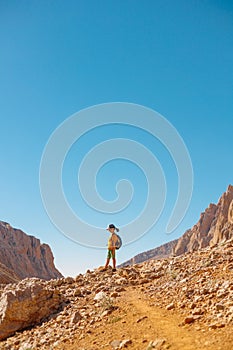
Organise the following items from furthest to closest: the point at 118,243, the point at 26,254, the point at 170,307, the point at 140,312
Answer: the point at 26,254, the point at 118,243, the point at 140,312, the point at 170,307

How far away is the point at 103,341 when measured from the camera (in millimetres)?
8406

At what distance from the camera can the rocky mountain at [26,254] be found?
10694 cm

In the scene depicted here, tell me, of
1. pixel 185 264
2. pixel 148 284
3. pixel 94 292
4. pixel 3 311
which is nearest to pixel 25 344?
pixel 3 311

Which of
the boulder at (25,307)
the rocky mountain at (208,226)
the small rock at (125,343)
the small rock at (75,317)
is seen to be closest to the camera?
the small rock at (125,343)

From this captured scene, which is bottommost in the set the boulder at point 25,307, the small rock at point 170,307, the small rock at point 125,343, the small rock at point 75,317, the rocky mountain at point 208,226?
the small rock at point 125,343

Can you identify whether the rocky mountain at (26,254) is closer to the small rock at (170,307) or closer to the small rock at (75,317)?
the small rock at (75,317)

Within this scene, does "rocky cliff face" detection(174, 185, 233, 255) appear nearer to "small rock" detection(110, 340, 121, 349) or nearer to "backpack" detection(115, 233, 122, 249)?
"backpack" detection(115, 233, 122, 249)

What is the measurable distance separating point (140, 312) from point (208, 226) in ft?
496

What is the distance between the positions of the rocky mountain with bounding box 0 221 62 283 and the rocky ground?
9221 centimetres

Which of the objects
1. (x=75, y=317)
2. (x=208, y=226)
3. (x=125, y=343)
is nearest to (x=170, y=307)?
(x=125, y=343)

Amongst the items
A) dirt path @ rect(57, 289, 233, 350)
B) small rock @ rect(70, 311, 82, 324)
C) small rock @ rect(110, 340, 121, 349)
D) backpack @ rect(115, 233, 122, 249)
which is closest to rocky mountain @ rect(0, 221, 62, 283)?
backpack @ rect(115, 233, 122, 249)

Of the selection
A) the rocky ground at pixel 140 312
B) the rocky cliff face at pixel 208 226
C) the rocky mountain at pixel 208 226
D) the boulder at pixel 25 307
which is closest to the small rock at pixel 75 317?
the rocky ground at pixel 140 312

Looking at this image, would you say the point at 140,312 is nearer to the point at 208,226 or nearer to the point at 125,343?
the point at 125,343

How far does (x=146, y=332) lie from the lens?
27.1 feet
